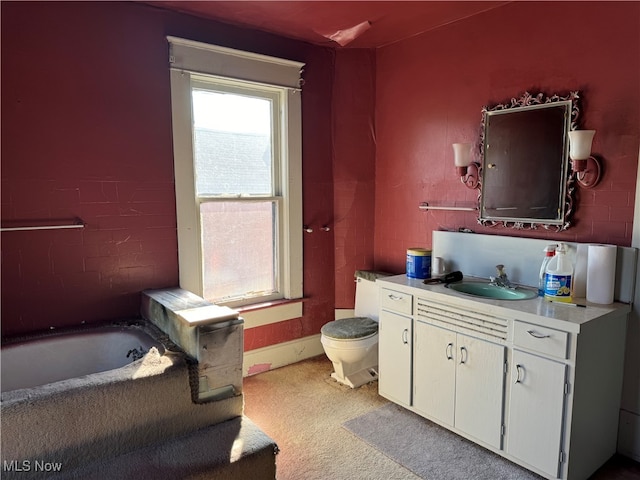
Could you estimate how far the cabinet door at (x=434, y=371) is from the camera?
227 cm

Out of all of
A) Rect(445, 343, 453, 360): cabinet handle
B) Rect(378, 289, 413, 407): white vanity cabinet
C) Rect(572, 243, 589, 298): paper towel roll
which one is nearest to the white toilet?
Rect(378, 289, 413, 407): white vanity cabinet

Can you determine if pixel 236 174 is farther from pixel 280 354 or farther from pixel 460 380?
pixel 460 380

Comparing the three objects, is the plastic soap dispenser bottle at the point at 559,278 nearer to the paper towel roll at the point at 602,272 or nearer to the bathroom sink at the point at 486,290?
the paper towel roll at the point at 602,272

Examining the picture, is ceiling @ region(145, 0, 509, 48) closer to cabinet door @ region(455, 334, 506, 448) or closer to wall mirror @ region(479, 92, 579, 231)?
wall mirror @ region(479, 92, 579, 231)

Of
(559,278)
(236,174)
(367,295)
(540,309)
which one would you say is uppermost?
(236,174)

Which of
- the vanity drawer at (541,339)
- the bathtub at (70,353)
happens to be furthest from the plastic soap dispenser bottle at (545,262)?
the bathtub at (70,353)

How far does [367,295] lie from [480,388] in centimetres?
118

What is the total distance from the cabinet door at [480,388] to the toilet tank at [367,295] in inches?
36.4

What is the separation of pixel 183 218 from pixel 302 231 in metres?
0.89

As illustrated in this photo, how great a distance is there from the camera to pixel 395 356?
2555mm

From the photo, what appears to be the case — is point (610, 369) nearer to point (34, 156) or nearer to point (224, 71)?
point (224, 71)

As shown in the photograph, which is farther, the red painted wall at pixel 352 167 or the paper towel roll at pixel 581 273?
the red painted wall at pixel 352 167

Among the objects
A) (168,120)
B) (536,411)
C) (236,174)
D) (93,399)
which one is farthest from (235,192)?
(536,411)

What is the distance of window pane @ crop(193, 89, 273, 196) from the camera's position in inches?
109
